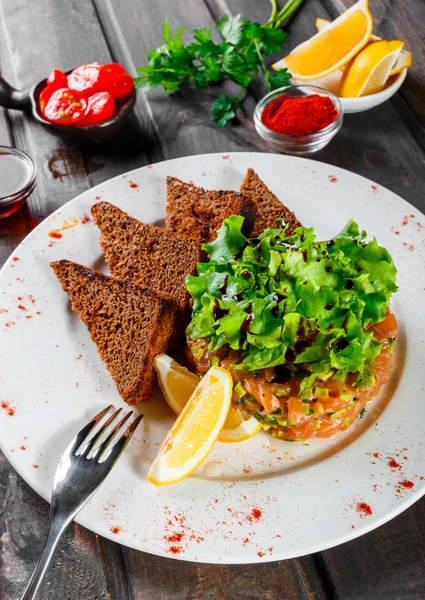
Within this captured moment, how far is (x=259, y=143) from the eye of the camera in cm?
385

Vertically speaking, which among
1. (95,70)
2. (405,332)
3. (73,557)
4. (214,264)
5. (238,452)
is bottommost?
(405,332)

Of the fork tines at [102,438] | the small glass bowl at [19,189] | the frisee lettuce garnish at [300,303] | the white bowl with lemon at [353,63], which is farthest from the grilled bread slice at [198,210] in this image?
the white bowl with lemon at [353,63]

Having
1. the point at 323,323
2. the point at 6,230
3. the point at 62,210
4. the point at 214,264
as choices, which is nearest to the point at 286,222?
the point at 214,264

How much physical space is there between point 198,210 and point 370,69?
4.79 feet

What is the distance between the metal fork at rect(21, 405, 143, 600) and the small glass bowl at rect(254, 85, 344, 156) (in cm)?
189

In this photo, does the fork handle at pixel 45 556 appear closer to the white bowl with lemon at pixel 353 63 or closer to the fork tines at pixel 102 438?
the fork tines at pixel 102 438

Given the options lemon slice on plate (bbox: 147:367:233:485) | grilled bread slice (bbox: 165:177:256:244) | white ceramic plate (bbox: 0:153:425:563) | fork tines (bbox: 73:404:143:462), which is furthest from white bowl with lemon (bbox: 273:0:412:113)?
fork tines (bbox: 73:404:143:462)

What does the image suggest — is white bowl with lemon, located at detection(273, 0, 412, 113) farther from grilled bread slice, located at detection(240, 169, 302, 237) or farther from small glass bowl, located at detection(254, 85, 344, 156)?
grilled bread slice, located at detection(240, 169, 302, 237)

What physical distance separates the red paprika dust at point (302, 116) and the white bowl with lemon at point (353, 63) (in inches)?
8.1

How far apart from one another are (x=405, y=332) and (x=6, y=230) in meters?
2.12

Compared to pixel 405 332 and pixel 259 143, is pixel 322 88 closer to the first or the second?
pixel 259 143

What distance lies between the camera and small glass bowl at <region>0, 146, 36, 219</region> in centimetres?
334

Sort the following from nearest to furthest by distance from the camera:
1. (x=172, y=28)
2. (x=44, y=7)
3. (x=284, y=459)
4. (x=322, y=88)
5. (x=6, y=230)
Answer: (x=284, y=459)
(x=6, y=230)
(x=322, y=88)
(x=172, y=28)
(x=44, y=7)

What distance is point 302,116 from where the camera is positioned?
3635mm
